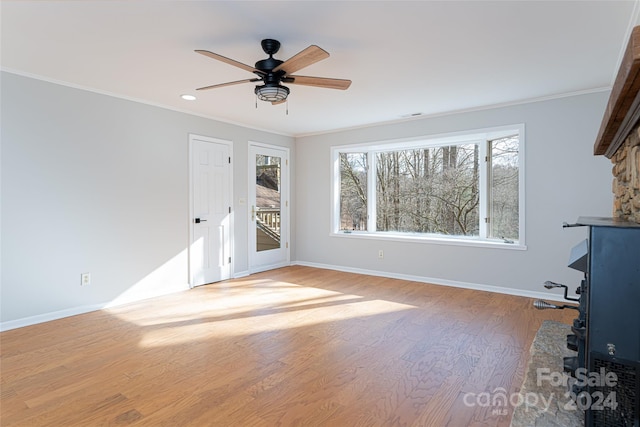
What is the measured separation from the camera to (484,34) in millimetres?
2449

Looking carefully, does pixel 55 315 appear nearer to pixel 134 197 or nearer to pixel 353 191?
pixel 134 197

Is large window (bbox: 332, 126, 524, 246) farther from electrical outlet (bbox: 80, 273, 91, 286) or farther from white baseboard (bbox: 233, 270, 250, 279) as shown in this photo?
electrical outlet (bbox: 80, 273, 91, 286)

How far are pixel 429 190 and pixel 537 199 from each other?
4.84 ft

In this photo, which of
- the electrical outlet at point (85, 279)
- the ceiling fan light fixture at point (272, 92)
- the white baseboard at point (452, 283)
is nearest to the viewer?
the ceiling fan light fixture at point (272, 92)

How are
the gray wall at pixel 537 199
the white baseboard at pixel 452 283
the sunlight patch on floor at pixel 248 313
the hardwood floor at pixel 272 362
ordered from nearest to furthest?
the hardwood floor at pixel 272 362, the sunlight patch on floor at pixel 248 313, the gray wall at pixel 537 199, the white baseboard at pixel 452 283

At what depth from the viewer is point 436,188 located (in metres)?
5.09

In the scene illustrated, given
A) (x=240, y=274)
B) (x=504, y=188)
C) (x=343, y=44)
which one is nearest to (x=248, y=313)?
(x=240, y=274)

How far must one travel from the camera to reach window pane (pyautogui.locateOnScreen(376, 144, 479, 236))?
4816 mm

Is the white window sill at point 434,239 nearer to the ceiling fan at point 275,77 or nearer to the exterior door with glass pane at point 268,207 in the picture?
the exterior door with glass pane at point 268,207

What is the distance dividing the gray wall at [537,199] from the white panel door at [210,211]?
227 centimetres

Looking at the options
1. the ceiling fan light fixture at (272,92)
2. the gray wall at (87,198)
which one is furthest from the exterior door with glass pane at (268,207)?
the ceiling fan light fixture at (272,92)

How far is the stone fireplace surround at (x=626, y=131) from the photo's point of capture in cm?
112

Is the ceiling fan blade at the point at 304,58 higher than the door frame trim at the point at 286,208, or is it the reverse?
the ceiling fan blade at the point at 304,58

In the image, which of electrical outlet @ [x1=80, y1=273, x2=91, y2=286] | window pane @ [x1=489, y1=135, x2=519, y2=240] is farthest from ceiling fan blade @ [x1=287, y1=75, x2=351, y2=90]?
electrical outlet @ [x1=80, y1=273, x2=91, y2=286]
